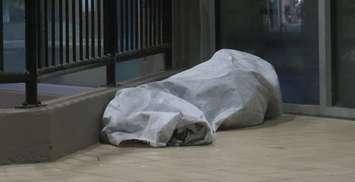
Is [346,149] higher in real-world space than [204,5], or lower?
→ lower

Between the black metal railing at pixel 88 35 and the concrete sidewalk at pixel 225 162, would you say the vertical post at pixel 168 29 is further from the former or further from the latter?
the concrete sidewalk at pixel 225 162

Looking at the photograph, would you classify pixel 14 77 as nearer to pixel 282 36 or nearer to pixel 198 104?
pixel 198 104

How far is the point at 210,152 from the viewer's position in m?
6.02

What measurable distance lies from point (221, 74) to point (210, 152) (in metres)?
→ 1.48

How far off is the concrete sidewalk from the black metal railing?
26.7 inches

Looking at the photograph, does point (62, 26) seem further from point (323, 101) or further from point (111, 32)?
point (323, 101)

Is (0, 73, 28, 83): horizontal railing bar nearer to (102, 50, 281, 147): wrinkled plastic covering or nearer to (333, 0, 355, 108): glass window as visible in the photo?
(102, 50, 281, 147): wrinkled plastic covering

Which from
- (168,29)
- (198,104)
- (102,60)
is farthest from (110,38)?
(168,29)

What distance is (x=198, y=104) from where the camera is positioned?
281 inches

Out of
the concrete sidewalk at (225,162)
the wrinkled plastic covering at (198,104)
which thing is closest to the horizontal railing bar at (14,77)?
the concrete sidewalk at (225,162)

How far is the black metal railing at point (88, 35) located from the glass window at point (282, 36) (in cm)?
72

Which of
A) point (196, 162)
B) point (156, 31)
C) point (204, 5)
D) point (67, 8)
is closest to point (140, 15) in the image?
point (156, 31)

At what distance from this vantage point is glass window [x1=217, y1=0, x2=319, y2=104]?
798 centimetres

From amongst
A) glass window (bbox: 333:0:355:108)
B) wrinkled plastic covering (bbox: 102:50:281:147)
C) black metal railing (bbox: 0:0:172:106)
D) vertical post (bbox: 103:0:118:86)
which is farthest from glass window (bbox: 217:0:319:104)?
vertical post (bbox: 103:0:118:86)
